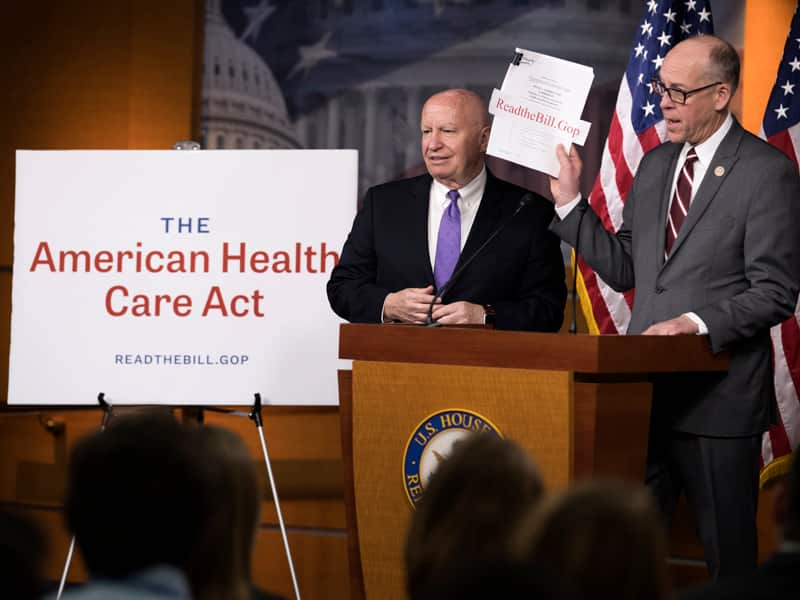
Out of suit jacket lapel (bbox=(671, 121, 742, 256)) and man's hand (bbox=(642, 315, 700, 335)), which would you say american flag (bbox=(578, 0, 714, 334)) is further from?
man's hand (bbox=(642, 315, 700, 335))

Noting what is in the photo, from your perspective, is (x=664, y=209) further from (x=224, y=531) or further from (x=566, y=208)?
(x=224, y=531)

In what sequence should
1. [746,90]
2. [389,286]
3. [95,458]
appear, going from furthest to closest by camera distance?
[746,90]
[389,286]
[95,458]

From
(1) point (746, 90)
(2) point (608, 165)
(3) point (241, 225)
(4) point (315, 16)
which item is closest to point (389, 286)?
(3) point (241, 225)

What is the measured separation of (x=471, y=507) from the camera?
1.73 metres

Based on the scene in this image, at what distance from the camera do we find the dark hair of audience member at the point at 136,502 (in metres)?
1.70

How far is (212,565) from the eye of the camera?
174cm

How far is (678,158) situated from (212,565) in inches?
93.6

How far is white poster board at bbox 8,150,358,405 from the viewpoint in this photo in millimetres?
4602

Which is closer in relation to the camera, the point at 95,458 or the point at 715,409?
the point at 95,458

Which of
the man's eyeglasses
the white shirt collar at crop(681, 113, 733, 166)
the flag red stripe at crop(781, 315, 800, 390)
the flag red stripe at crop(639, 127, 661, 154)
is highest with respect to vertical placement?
the flag red stripe at crop(639, 127, 661, 154)

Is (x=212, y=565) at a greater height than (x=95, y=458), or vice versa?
(x=95, y=458)

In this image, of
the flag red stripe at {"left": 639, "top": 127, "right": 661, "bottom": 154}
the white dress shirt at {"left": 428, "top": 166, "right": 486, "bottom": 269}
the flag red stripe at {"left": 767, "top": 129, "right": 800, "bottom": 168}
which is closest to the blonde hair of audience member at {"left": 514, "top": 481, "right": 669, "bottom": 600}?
the white dress shirt at {"left": 428, "top": 166, "right": 486, "bottom": 269}

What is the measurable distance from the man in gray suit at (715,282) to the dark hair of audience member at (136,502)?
6.41 feet

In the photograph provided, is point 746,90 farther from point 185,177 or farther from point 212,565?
point 212,565
